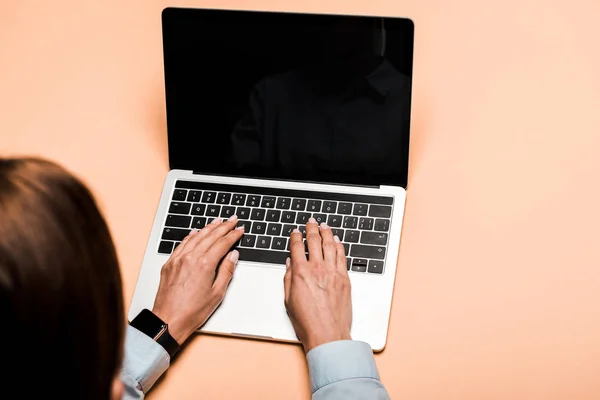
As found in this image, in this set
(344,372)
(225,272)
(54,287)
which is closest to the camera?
(54,287)

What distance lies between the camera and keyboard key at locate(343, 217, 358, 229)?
100 centimetres

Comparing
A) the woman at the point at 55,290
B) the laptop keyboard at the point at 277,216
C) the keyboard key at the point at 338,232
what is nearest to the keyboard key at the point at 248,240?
the laptop keyboard at the point at 277,216

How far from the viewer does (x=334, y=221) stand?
100 cm

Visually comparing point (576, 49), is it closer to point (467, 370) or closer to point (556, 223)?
point (556, 223)

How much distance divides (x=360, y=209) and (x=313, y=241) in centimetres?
8

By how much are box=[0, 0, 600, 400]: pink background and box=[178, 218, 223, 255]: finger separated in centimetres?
7

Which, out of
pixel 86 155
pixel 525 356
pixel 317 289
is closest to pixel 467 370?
pixel 525 356

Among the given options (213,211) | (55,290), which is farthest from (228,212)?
(55,290)

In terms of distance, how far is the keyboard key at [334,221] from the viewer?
39.4 inches

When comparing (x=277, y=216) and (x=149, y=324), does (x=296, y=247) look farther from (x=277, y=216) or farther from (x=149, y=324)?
(x=149, y=324)

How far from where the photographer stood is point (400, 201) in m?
1.01

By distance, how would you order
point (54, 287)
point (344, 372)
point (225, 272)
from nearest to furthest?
1. point (54, 287)
2. point (344, 372)
3. point (225, 272)

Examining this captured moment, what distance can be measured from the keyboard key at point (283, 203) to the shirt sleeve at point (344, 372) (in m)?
0.21

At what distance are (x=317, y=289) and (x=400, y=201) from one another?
0.17 metres
